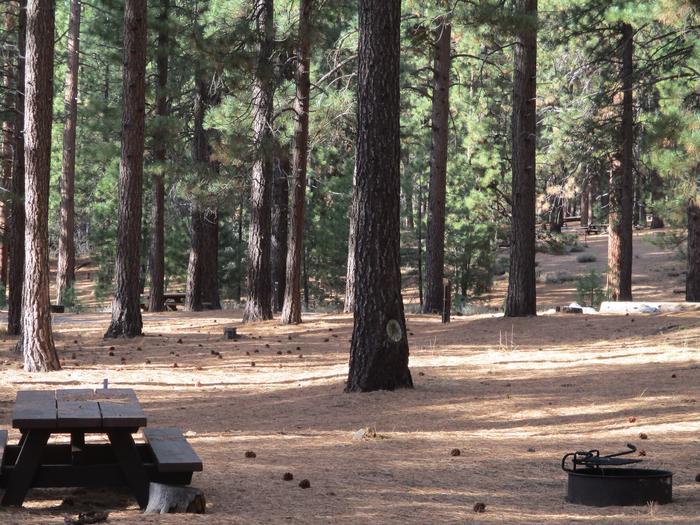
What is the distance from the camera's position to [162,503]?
5.41 meters

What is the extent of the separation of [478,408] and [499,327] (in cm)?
810

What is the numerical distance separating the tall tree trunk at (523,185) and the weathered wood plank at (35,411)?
44.5 ft

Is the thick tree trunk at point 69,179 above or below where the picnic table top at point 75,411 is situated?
above

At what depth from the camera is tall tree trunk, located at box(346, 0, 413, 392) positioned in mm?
10477

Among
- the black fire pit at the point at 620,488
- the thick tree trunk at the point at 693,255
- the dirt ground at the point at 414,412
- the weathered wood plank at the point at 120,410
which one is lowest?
the dirt ground at the point at 414,412

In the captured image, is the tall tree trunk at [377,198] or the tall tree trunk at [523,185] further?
the tall tree trunk at [523,185]

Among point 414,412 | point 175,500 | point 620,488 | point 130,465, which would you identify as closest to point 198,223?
point 414,412

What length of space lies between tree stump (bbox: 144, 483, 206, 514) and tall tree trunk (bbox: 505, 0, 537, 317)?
46.5 ft

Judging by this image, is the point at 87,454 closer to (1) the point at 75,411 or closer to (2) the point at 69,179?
(1) the point at 75,411

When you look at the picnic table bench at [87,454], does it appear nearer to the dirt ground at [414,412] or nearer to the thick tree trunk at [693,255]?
the dirt ground at [414,412]

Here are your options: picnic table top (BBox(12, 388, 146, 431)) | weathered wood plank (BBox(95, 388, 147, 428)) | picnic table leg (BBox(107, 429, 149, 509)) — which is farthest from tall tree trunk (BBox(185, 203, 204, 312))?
picnic table leg (BBox(107, 429, 149, 509))

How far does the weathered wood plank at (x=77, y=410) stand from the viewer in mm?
5355

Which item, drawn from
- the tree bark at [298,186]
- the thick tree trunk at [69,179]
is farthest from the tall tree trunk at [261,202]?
the thick tree trunk at [69,179]

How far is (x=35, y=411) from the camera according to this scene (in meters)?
5.66
